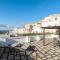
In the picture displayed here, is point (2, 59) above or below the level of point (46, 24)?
below

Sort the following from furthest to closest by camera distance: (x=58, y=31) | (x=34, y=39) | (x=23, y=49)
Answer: (x=58, y=31), (x=34, y=39), (x=23, y=49)

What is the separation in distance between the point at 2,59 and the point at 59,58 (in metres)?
3.49

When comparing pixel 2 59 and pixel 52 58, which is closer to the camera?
pixel 2 59

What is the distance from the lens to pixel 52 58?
22.4ft

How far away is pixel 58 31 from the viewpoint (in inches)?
656

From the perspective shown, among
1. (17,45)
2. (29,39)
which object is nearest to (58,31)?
(29,39)

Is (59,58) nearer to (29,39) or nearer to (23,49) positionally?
(23,49)

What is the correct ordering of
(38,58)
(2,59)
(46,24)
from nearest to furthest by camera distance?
(2,59), (38,58), (46,24)

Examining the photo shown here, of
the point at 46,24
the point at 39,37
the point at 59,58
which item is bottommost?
the point at 59,58

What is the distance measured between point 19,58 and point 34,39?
831 cm

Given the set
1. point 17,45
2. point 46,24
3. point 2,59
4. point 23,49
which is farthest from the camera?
point 46,24

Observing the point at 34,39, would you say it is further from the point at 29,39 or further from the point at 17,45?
the point at 17,45

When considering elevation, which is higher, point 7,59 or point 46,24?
point 46,24

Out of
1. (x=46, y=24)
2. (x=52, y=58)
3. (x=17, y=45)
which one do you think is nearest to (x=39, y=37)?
(x=46, y=24)
